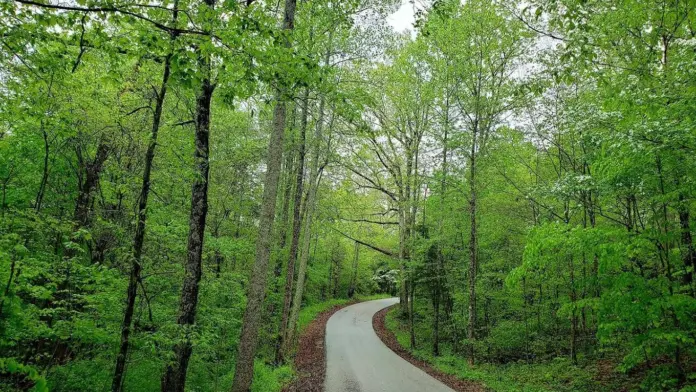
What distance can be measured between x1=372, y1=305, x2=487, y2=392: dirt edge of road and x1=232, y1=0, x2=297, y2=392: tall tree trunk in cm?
612

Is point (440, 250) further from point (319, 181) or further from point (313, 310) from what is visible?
point (313, 310)

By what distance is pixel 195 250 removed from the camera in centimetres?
665

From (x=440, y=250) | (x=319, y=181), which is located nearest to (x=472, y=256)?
(x=440, y=250)

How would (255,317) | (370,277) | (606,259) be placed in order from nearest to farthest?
(606,259) < (255,317) < (370,277)

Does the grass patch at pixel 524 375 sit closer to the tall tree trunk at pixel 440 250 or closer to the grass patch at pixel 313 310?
the tall tree trunk at pixel 440 250

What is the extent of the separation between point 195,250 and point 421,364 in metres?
10.1

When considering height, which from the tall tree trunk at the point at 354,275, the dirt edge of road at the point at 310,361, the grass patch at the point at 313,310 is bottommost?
the dirt edge of road at the point at 310,361

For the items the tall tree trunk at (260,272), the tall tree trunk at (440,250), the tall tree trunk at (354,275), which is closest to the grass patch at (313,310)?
the tall tree trunk at (354,275)

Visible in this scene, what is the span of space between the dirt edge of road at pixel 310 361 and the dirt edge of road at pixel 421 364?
3.09 meters

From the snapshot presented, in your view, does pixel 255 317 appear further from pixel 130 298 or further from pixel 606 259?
pixel 606 259

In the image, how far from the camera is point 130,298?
570 cm

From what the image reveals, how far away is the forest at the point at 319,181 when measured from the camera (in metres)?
4.70

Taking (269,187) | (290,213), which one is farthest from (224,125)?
(269,187)

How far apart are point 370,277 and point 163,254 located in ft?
116
